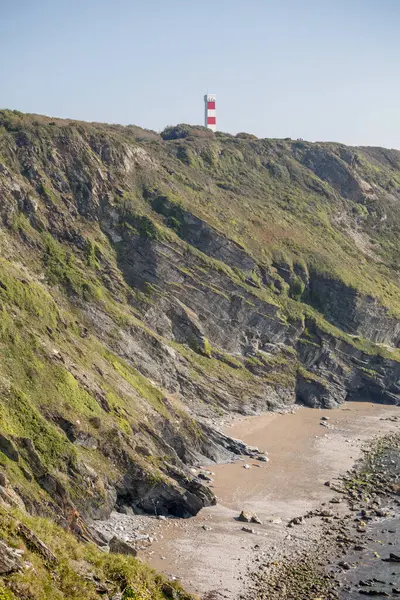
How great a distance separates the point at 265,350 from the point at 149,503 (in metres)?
46.4

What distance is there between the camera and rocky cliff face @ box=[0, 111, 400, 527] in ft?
155

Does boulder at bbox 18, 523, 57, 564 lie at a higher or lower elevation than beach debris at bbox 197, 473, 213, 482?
higher

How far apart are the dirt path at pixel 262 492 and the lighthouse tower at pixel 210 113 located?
8657 cm

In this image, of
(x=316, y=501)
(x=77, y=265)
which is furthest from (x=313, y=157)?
(x=316, y=501)

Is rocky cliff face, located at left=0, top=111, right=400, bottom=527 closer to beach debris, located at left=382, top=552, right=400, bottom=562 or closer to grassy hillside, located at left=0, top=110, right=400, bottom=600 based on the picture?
grassy hillside, located at left=0, top=110, right=400, bottom=600

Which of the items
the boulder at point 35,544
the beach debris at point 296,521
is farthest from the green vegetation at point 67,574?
the beach debris at point 296,521

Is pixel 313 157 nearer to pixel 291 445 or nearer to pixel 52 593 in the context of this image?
pixel 291 445

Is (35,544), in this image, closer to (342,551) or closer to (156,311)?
(342,551)

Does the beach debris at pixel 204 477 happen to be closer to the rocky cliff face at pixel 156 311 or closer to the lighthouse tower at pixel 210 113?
the rocky cliff face at pixel 156 311

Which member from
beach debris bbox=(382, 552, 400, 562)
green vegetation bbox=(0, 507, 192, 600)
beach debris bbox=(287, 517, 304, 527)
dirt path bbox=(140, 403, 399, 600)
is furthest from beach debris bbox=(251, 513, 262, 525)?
green vegetation bbox=(0, 507, 192, 600)

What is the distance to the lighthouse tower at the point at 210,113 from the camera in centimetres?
14750

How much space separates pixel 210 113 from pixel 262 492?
11380cm

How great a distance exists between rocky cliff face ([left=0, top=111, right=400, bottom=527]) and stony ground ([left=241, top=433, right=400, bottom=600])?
8674 millimetres

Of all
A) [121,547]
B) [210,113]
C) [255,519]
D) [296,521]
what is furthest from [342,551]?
[210,113]
